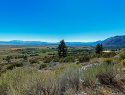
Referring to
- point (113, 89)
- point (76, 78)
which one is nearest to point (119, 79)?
point (113, 89)

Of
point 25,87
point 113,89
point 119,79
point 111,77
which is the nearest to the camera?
point 25,87

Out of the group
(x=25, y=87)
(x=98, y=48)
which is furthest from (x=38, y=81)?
(x=98, y=48)

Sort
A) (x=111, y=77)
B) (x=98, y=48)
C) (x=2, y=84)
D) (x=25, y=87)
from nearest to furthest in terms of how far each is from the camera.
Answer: (x=25, y=87)
(x=2, y=84)
(x=111, y=77)
(x=98, y=48)

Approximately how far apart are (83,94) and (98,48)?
1543 inches

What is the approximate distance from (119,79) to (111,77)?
0.33 meters

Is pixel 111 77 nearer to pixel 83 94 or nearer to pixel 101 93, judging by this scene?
pixel 101 93

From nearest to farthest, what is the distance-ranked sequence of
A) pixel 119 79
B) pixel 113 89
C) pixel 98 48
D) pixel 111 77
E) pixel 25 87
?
pixel 25 87, pixel 113 89, pixel 119 79, pixel 111 77, pixel 98 48

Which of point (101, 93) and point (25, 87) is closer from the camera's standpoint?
point (25, 87)

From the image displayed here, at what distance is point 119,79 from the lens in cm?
366

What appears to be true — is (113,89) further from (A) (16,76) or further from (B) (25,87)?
(A) (16,76)

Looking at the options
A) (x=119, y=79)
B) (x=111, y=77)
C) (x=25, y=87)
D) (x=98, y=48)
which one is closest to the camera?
(x=25, y=87)

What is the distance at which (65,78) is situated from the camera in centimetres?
389

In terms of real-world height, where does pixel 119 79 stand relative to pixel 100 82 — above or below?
above

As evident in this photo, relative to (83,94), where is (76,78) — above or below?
above
